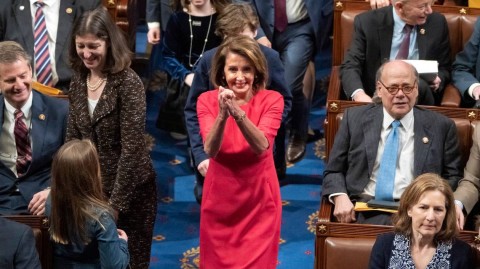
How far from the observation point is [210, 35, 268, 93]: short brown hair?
3781 mm

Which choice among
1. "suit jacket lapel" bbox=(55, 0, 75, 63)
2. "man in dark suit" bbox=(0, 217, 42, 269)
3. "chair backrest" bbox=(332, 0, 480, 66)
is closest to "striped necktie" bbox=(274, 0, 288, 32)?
"chair backrest" bbox=(332, 0, 480, 66)

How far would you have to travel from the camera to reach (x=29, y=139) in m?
4.02

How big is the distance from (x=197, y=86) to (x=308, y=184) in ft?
3.90

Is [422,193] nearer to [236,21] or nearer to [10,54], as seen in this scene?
[236,21]

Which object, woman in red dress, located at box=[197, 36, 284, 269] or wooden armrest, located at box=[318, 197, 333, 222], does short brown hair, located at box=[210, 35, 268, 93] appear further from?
wooden armrest, located at box=[318, 197, 333, 222]

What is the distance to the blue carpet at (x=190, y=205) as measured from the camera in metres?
4.70

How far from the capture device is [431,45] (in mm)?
4750

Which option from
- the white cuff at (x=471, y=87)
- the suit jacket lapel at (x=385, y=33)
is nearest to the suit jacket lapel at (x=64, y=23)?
the suit jacket lapel at (x=385, y=33)

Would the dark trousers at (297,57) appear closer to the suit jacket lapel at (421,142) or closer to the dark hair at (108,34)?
the suit jacket lapel at (421,142)

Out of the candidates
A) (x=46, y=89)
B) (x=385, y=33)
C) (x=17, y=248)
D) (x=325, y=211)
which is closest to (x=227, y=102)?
(x=325, y=211)

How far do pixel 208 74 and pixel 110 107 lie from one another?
490mm

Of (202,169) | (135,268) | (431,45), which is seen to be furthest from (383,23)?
(135,268)

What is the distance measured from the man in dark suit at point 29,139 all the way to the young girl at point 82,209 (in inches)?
18.0

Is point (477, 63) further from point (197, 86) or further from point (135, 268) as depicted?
point (135, 268)
